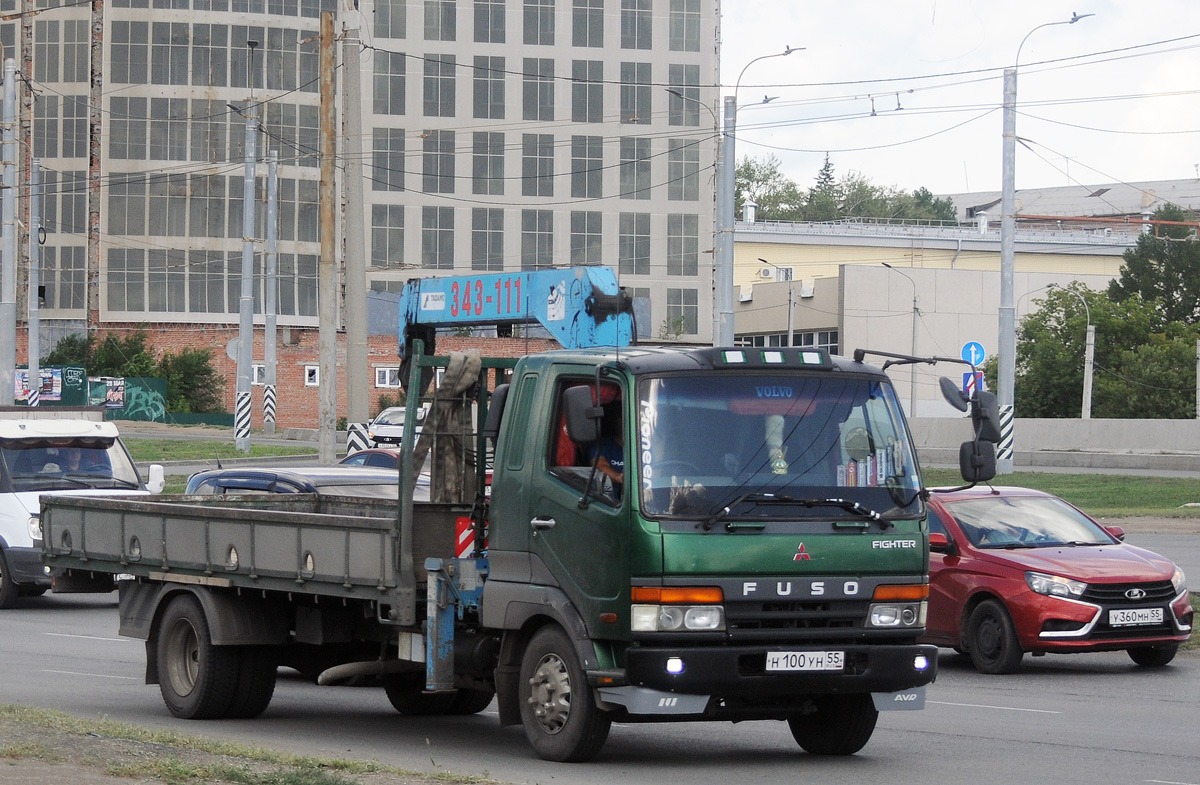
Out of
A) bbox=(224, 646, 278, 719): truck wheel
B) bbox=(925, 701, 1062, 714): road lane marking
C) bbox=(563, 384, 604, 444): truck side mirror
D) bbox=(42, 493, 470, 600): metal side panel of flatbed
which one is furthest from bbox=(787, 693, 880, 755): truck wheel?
bbox=(224, 646, 278, 719): truck wheel

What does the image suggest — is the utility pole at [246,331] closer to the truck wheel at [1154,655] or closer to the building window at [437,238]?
the truck wheel at [1154,655]

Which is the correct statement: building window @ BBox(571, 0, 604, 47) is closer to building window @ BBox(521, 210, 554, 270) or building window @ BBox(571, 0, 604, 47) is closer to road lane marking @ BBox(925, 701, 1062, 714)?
building window @ BBox(521, 210, 554, 270)

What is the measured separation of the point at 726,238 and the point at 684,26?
51.5m

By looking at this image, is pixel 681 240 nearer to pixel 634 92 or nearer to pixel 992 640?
pixel 634 92

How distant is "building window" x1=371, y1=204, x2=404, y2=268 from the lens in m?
80.2

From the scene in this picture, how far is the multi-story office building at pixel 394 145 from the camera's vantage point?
76.7 metres

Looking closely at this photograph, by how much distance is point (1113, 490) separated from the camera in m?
38.4

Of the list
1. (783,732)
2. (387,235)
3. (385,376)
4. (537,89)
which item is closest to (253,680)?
(783,732)

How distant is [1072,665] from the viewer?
48.0 ft

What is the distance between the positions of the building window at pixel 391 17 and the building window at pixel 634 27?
10.6m

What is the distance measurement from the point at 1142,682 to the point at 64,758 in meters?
8.76

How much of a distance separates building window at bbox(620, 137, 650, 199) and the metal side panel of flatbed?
2688 inches

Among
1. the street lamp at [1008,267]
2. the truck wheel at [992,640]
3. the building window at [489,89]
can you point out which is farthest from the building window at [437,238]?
the truck wheel at [992,640]

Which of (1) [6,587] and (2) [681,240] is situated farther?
(2) [681,240]
